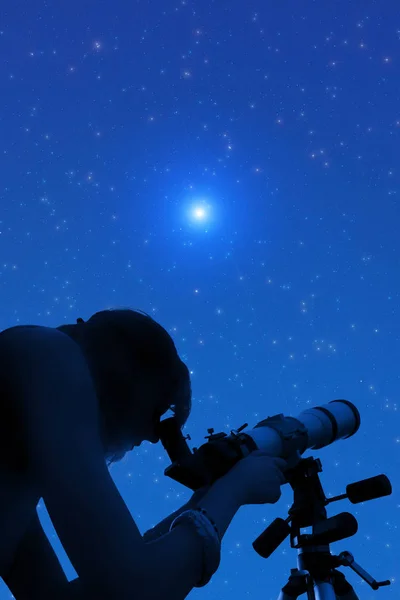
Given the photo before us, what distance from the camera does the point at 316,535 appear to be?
2238mm

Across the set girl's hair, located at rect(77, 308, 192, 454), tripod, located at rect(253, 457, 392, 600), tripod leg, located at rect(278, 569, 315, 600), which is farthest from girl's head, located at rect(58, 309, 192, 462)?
tripod leg, located at rect(278, 569, 315, 600)

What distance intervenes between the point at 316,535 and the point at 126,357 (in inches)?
60.1

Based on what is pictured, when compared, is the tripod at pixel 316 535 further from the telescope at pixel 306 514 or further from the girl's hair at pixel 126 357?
the girl's hair at pixel 126 357

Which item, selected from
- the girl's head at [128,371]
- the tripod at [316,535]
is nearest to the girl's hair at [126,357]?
the girl's head at [128,371]

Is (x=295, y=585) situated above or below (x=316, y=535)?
below

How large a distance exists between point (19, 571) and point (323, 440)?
186 cm

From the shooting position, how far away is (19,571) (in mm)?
1352

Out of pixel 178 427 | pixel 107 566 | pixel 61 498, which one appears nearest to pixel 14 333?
pixel 61 498

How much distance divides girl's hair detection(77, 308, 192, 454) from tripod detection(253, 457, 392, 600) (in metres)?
1.26

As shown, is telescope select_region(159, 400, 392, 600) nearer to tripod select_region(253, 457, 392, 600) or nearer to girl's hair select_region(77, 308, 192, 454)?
tripod select_region(253, 457, 392, 600)

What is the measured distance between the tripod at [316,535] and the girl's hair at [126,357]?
4.13 feet

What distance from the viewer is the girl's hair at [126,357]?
1.21m

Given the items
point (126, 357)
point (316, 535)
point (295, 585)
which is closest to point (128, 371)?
point (126, 357)

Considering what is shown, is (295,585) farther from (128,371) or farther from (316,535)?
(128,371)
